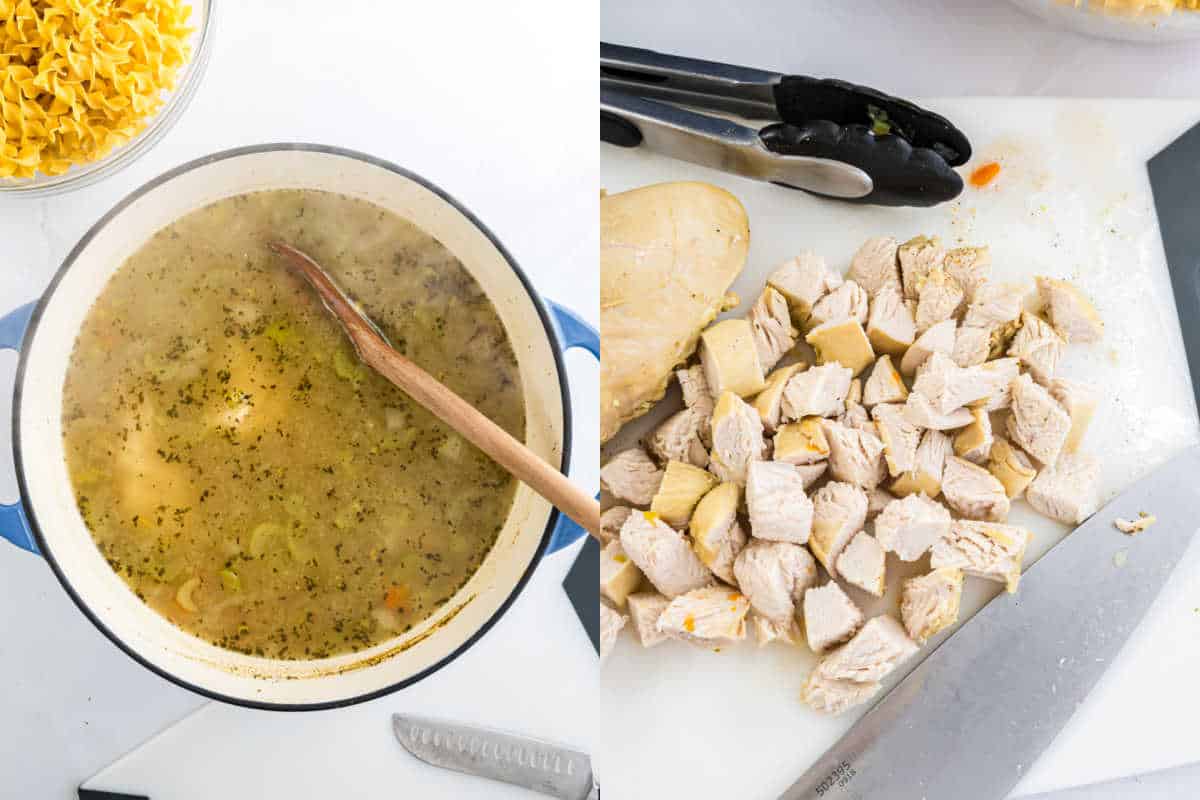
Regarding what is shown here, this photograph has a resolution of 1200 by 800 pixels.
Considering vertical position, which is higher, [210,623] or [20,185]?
[20,185]

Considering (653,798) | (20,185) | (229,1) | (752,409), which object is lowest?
(653,798)

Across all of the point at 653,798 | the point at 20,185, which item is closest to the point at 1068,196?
the point at 653,798

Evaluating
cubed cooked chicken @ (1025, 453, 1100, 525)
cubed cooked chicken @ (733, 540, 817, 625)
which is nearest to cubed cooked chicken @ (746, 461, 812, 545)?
cubed cooked chicken @ (733, 540, 817, 625)

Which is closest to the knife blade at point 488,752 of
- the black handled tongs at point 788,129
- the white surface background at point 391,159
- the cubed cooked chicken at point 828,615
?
the white surface background at point 391,159

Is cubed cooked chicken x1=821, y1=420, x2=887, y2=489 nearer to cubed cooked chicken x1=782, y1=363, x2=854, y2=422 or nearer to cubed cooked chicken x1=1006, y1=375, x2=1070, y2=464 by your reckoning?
cubed cooked chicken x1=782, y1=363, x2=854, y2=422

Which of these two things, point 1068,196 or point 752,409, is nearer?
point 752,409

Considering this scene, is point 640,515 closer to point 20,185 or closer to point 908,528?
point 908,528

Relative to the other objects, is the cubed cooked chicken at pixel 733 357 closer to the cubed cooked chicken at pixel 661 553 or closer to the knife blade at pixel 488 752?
the cubed cooked chicken at pixel 661 553
